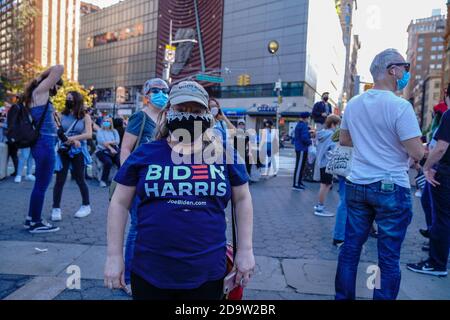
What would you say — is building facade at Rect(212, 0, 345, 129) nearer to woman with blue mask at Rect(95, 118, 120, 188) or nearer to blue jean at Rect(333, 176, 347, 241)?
woman with blue mask at Rect(95, 118, 120, 188)

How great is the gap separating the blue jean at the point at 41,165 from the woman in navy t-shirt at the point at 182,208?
3.15 meters

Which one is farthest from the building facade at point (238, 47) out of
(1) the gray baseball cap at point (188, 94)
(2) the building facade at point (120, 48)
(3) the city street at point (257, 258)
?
(1) the gray baseball cap at point (188, 94)

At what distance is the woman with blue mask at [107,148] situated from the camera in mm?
8906

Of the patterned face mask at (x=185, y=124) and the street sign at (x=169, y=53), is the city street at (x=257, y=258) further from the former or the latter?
the street sign at (x=169, y=53)

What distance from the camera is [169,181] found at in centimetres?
182

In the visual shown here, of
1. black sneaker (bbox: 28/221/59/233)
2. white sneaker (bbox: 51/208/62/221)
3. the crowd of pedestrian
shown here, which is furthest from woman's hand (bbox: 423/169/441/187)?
white sneaker (bbox: 51/208/62/221)

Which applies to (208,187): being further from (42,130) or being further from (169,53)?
(169,53)

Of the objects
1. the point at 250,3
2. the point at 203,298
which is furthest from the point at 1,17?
the point at 250,3

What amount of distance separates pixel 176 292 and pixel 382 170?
5.83 feet

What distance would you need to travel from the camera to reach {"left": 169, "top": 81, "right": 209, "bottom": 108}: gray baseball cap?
1914 mm

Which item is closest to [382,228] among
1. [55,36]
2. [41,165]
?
[41,165]

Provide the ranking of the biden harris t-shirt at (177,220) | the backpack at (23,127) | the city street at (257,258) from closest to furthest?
the biden harris t-shirt at (177,220) < the city street at (257,258) < the backpack at (23,127)

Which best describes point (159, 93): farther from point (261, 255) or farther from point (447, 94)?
point (447, 94)
